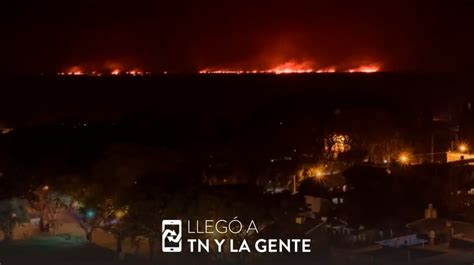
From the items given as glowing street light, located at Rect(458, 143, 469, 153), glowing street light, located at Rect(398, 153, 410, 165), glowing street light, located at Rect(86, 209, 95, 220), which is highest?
glowing street light, located at Rect(458, 143, 469, 153)

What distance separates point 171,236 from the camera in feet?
18.9

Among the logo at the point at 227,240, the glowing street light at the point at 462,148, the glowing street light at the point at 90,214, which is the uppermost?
the glowing street light at the point at 462,148

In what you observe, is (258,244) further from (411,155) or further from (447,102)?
(447,102)

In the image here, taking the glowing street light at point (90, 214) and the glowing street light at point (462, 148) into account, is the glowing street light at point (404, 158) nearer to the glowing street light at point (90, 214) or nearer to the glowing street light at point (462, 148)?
the glowing street light at point (462, 148)

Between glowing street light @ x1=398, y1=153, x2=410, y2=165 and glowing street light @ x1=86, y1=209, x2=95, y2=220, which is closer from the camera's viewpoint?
glowing street light @ x1=86, y1=209, x2=95, y2=220

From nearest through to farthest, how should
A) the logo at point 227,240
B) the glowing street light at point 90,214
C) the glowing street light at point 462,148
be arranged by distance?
the logo at point 227,240
the glowing street light at point 90,214
the glowing street light at point 462,148

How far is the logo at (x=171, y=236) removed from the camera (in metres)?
5.60

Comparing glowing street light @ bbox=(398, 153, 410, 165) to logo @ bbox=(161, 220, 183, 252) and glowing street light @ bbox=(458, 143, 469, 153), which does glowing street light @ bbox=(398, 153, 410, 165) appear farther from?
logo @ bbox=(161, 220, 183, 252)

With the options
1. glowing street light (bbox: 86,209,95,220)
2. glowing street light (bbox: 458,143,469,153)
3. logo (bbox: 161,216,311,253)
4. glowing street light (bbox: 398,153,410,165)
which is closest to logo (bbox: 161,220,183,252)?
logo (bbox: 161,216,311,253)

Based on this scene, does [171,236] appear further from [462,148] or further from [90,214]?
[462,148]

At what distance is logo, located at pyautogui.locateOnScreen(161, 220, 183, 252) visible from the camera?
18.4 ft

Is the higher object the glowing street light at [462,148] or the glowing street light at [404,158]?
the glowing street light at [462,148]

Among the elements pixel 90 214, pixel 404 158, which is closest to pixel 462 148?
pixel 404 158

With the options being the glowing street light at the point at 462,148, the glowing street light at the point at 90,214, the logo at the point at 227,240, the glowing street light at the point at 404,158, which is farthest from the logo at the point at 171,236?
the glowing street light at the point at 462,148
